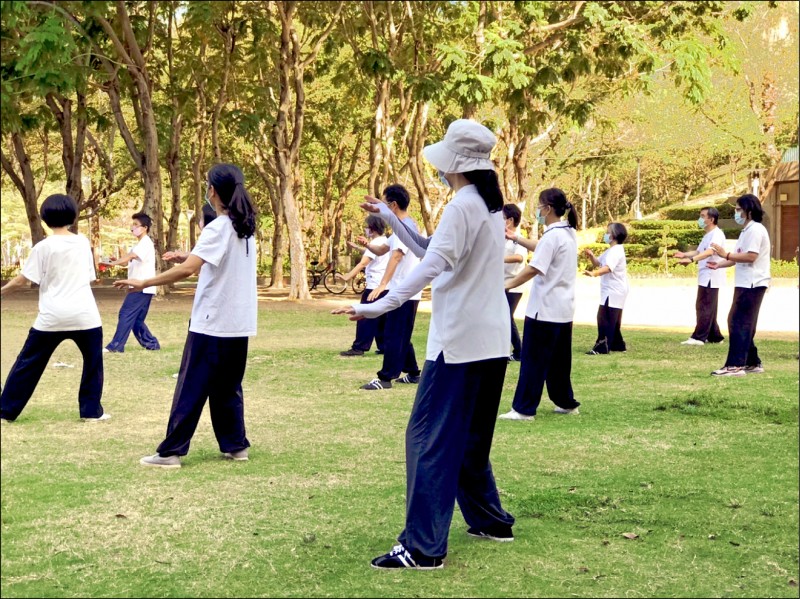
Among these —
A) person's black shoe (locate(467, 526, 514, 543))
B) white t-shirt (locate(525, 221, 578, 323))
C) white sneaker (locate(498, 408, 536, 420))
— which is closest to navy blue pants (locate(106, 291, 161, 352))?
white sneaker (locate(498, 408, 536, 420))

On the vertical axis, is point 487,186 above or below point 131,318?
above

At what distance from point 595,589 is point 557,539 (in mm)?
735

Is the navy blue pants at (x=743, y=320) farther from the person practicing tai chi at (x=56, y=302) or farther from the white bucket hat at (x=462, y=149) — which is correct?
the white bucket hat at (x=462, y=149)

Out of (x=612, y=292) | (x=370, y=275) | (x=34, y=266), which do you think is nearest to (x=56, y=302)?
(x=34, y=266)

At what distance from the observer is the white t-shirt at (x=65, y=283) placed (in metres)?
7.70

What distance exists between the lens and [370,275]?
13.0 metres

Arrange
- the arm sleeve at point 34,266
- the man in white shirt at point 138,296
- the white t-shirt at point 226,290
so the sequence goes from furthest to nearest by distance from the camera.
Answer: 1. the man in white shirt at point 138,296
2. the arm sleeve at point 34,266
3. the white t-shirt at point 226,290

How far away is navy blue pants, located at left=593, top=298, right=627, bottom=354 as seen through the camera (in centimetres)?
1446

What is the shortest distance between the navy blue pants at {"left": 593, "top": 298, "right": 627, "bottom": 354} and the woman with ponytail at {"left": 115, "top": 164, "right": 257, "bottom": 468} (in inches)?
318

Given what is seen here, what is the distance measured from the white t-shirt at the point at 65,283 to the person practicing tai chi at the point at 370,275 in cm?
305

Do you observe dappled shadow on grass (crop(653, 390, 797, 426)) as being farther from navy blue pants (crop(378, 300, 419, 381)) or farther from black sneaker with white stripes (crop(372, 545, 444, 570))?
black sneaker with white stripes (crop(372, 545, 444, 570))

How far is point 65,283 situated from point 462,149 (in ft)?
12.6

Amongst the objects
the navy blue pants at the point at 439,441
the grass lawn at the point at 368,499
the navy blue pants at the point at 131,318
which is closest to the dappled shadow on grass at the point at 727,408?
the grass lawn at the point at 368,499

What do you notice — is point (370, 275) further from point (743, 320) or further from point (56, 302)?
point (56, 302)
